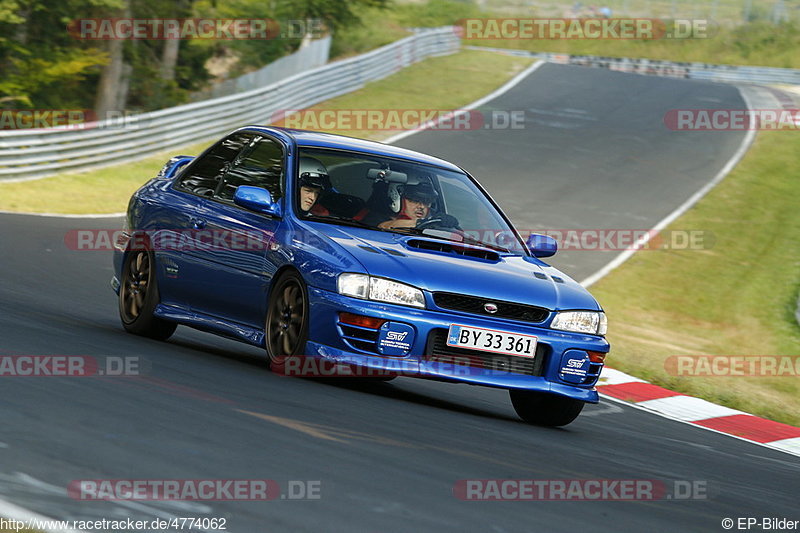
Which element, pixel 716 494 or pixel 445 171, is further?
pixel 445 171

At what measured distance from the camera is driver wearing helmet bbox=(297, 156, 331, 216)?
8.24 m

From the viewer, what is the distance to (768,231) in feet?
74.6

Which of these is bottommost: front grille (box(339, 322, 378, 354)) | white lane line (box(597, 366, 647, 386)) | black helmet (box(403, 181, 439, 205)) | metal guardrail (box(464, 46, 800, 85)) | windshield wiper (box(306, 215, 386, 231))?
metal guardrail (box(464, 46, 800, 85))

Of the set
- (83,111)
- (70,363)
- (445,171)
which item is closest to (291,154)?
(445,171)

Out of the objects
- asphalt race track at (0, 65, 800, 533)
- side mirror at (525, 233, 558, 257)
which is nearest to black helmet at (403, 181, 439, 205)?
side mirror at (525, 233, 558, 257)

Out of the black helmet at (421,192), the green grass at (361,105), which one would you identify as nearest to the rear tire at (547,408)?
the black helmet at (421,192)

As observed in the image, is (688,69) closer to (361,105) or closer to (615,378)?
(361,105)

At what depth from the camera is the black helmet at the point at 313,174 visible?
8414 millimetres

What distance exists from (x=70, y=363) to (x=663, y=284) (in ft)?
41.4

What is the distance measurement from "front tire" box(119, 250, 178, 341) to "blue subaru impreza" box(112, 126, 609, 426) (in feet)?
0.04

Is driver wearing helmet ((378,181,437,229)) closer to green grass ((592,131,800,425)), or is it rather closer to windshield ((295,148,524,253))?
windshield ((295,148,524,253))

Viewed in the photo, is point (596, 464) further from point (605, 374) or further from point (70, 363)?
point (605, 374)

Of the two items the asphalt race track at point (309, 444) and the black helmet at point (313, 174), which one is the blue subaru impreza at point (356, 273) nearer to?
the black helmet at point (313, 174)

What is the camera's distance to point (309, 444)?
569 centimetres
